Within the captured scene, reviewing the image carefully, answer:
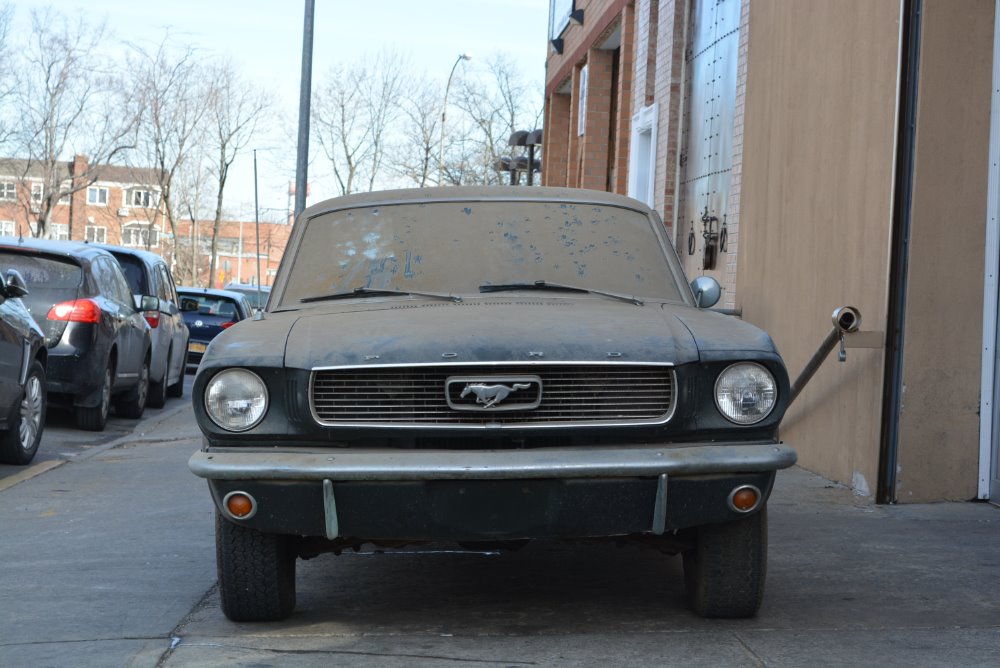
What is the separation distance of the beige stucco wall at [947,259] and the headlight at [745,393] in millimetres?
3314

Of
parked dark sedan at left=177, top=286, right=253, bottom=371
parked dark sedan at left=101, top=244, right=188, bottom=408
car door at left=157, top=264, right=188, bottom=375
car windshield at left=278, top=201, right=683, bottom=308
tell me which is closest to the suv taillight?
parked dark sedan at left=101, top=244, right=188, bottom=408

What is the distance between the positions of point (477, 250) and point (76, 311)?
6787 mm

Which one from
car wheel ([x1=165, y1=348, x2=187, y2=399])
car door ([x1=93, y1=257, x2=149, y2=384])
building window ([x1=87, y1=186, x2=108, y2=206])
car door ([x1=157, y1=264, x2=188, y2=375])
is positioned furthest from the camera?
building window ([x1=87, y1=186, x2=108, y2=206])

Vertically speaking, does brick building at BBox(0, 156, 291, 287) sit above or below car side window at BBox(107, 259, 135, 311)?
above

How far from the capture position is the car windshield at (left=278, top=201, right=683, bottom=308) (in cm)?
558

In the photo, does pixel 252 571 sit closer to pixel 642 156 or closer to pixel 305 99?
pixel 642 156

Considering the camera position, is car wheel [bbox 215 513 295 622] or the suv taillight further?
the suv taillight

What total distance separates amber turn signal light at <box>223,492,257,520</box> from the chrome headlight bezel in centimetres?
22

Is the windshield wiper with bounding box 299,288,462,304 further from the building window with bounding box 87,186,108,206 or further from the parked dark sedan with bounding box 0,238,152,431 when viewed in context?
the building window with bounding box 87,186,108,206

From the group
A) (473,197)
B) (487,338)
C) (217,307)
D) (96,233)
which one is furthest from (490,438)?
(96,233)

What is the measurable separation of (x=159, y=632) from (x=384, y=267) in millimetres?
1742

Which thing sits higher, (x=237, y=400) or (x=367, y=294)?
(x=367, y=294)

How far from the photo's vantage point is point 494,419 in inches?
173

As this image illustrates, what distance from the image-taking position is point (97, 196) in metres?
104
